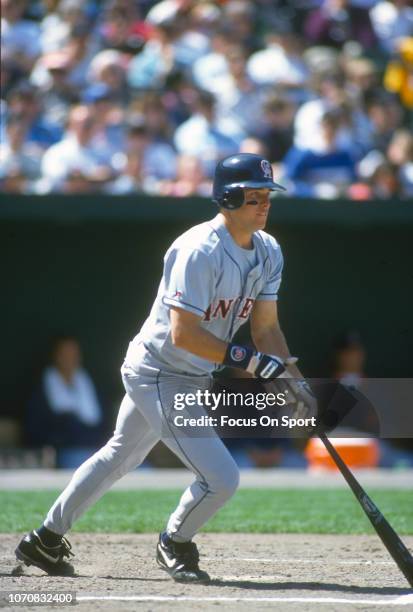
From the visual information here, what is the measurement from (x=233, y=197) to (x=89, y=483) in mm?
1297

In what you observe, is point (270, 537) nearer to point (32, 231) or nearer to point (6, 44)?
point (32, 231)

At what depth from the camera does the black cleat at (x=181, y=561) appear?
4551mm

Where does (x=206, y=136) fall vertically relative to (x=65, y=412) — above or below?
above

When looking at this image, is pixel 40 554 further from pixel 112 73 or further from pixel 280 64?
pixel 280 64

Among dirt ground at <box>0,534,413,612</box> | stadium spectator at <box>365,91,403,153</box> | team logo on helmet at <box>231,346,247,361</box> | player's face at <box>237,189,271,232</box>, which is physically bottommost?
dirt ground at <box>0,534,413,612</box>

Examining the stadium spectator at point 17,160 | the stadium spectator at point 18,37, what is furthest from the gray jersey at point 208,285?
the stadium spectator at point 18,37

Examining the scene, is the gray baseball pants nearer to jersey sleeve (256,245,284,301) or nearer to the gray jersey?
the gray jersey

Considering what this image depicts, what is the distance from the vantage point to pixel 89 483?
4.62 meters

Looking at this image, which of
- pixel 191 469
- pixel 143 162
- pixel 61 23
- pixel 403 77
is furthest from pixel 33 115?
pixel 191 469

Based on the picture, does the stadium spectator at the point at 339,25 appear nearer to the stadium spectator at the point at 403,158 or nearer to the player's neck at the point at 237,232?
the stadium spectator at the point at 403,158

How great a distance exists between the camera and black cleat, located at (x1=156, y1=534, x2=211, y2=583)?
455 centimetres

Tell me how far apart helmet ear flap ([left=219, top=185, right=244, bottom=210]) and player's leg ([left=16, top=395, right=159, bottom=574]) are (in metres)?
0.88

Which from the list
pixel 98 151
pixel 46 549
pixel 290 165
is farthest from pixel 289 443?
pixel 46 549

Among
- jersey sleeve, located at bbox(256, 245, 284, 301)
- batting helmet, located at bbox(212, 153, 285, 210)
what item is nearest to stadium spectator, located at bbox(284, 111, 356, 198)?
jersey sleeve, located at bbox(256, 245, 284, 301)
